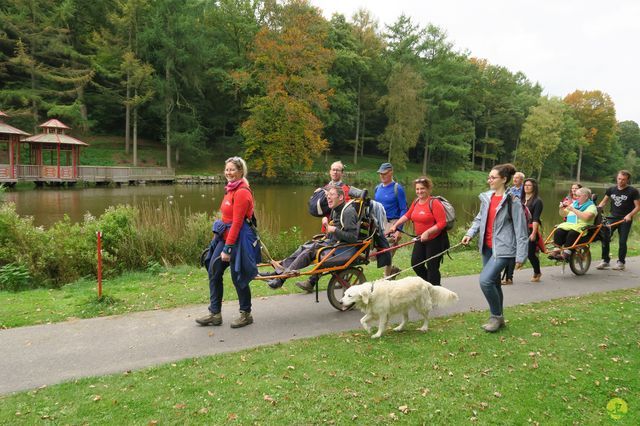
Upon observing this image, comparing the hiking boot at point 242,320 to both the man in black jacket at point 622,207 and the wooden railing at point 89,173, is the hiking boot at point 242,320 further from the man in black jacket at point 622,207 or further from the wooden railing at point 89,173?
the wooden railing at point 89,173

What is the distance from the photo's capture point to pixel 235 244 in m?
5.15

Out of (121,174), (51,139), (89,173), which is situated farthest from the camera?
(121,174)

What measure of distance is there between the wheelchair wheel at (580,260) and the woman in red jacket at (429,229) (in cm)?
429

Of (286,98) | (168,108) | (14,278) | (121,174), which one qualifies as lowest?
(14,278)

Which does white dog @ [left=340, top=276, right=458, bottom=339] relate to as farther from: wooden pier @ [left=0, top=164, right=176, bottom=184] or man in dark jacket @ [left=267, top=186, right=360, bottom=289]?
wooden pier @ [left=0, top=164, right=176, bottom=184]

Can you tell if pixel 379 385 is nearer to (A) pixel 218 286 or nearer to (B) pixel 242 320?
(B) pixel 242 320

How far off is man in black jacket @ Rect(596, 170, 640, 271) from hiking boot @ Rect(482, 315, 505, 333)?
18.3 feet

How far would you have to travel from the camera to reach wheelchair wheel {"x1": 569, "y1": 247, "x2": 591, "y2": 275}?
877 centimetres

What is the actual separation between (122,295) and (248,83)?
129ft

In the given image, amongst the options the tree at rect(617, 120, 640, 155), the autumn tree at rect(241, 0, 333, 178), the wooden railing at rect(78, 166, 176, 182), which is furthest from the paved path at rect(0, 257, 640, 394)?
the tree at rect(617, 120, 640, 155)

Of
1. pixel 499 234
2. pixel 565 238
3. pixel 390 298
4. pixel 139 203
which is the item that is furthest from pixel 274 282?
pixel 139 203

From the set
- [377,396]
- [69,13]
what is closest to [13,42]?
[69,13]

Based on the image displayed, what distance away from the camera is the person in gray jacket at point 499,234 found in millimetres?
5004

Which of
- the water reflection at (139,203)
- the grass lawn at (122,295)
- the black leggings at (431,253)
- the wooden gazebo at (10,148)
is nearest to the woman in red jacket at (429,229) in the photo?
the black leggings at (431,253)
